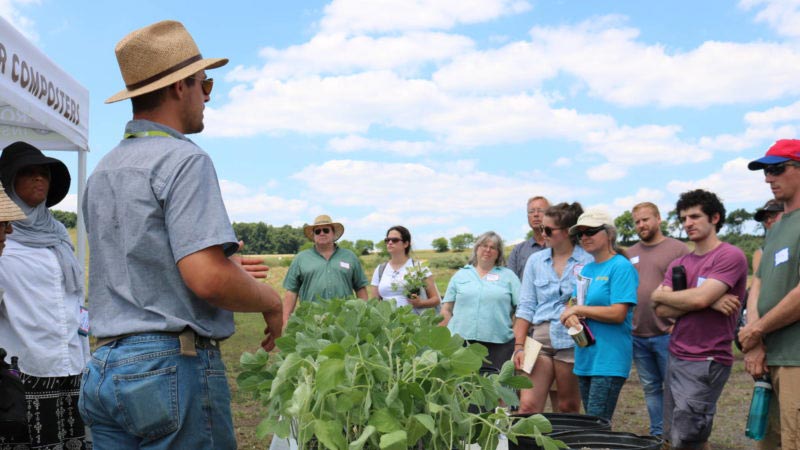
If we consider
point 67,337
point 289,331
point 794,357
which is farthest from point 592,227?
point 67,337

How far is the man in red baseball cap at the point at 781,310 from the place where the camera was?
322 centimetres

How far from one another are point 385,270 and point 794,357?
13.3 feet

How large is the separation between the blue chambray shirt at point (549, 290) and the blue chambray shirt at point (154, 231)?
308cm

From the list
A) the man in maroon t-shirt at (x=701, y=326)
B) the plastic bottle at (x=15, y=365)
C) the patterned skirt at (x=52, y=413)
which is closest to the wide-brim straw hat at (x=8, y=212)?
the plastic bottle at (x=15, y=365)

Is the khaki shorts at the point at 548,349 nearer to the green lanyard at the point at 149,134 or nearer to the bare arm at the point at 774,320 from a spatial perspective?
the bare arm at the point at 774,320

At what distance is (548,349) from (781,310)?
5.05ft

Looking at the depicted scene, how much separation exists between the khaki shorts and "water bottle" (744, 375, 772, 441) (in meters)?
1.12

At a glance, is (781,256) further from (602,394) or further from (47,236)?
(47,236)

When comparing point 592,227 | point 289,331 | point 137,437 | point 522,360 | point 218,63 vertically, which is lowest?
point 522,360

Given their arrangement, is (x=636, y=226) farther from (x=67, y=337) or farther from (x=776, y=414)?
(x=67, y=337)

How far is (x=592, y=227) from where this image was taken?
4.11 meters

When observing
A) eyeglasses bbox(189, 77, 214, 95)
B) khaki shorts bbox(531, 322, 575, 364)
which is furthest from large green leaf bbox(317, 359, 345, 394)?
khaki shorts bbox(531, 322, 575, 364)

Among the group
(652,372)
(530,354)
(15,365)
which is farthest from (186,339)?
(652,372)

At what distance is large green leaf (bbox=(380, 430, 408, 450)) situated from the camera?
109cm
